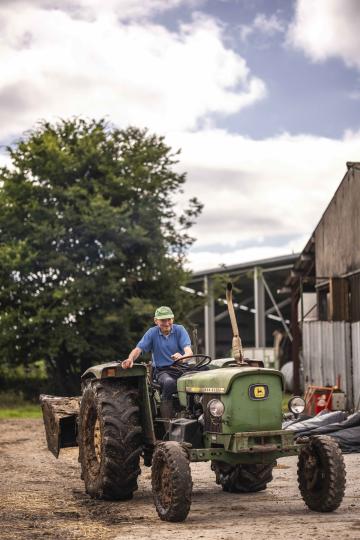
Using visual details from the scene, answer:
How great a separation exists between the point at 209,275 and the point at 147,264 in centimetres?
1453

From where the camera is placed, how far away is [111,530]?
7875mm

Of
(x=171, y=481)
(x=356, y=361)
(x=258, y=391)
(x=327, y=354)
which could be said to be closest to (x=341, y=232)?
(x=327, y=354)

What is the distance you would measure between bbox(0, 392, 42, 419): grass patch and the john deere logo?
56.2 ft

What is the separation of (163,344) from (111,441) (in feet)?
4.22

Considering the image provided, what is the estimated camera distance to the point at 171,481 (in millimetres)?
8203

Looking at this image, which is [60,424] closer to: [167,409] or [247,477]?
[167,409]

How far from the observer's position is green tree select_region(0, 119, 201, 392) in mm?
28328

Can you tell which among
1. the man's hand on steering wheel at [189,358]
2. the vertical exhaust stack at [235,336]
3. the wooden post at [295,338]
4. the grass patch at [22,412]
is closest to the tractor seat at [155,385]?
the man's hand on steering wheel at [189,358]

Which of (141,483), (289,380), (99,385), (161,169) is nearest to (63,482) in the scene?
(141,483)

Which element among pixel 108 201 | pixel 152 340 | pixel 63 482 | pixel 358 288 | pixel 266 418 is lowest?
pixel 63 482

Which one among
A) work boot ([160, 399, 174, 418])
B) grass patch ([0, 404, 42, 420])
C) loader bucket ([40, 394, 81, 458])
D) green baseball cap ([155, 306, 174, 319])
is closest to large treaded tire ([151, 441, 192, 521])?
work boot ([160, 399, 174, 418])

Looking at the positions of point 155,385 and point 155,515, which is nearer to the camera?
point 155,515

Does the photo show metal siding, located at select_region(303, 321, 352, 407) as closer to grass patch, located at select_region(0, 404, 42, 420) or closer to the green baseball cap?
grass patch, located at select_region(0, 404, 42, 420)

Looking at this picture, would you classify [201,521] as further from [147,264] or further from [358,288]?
[147,264]
